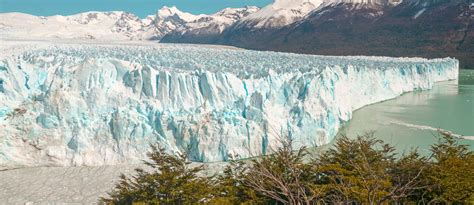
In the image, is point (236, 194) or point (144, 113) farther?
point (144, 113)

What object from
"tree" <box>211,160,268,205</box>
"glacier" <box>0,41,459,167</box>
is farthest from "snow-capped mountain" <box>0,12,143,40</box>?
"tree" <box>211,160,268,205</box>

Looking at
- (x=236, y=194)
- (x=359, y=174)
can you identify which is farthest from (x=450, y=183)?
(x=236, y=194)

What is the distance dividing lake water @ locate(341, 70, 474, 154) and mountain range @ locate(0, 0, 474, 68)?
23030mm

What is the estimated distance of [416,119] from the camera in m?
13.1

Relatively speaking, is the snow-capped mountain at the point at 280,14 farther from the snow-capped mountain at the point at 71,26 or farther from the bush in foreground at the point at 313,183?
the bush in foreground at the point at 313,183

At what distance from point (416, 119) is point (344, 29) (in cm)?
4507

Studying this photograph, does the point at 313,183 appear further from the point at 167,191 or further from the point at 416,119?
the point at 416,119

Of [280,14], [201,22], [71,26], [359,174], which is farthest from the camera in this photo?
[201,22]

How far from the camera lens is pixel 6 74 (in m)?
9.27

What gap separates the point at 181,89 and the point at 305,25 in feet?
176

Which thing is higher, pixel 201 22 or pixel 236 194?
pixel 201 22

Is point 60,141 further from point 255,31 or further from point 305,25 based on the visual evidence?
point 255,31

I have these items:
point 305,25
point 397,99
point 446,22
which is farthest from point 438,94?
point 305,25

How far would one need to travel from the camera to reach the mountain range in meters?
44.3
